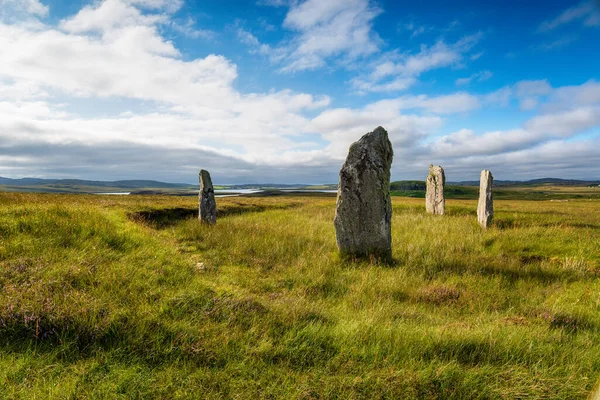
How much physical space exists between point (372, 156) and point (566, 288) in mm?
6165

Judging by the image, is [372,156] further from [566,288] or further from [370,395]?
[370,395]

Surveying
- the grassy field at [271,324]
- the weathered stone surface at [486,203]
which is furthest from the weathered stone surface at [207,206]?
the weathered stone surface at [486,203]

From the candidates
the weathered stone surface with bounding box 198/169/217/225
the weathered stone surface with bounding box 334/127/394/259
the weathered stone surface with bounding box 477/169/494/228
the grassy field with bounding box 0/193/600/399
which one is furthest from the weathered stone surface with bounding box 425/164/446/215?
the weathered stone surface with bounding box 198/169/217/225

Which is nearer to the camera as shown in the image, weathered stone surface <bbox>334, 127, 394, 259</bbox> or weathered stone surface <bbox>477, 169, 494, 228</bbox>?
weathered stone surface <bbox>334, 127, 394, 259</bbox>

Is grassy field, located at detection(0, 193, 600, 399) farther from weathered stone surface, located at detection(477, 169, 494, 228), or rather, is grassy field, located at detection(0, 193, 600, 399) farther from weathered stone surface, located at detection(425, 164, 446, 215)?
weathered stone surface, located at detection(425, 164, 446, 215)

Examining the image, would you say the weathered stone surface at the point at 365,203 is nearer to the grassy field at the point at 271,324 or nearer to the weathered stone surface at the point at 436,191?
the grassy field at the point at 271,324

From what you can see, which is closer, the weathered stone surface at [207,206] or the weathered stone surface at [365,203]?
the weathered stone surface at [365,203]

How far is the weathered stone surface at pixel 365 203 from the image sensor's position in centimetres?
978

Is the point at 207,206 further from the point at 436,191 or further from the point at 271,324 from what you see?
the point at 436,191

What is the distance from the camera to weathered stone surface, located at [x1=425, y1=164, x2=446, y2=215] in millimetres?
21547

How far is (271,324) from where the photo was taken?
15.3 ft

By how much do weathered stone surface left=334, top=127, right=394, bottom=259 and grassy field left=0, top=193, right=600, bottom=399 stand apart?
128 centimetres

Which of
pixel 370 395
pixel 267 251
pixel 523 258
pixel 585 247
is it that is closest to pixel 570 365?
pixel 370 395

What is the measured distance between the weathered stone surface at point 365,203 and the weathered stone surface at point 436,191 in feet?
44.0
